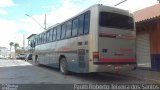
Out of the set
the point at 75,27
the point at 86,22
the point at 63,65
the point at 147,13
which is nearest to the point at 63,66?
the point at 63,65

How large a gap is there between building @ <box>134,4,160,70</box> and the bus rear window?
292cm

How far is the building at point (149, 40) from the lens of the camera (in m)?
18.5

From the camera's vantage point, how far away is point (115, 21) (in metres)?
14.1

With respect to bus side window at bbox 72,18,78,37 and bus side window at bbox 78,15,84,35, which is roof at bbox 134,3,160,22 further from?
bus side window at bbox 78,15,84,35

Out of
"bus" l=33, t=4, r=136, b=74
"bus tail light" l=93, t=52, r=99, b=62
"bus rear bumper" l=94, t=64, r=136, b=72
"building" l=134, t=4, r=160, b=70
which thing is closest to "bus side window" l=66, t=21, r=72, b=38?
"bus" l=33, t=4, r=136, b=74

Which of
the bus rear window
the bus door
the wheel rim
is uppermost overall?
the bus rear window

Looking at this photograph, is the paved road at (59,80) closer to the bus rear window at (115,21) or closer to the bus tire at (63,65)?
the bus tire at (63,65)

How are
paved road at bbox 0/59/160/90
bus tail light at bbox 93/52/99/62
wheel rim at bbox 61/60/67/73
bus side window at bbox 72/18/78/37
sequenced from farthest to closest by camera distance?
1. wheel rim at bbox 61/60/67/73
2. bus side window at bbox 72/18/78/37
3. bus tail light at bbox 93/52/99/62
4. paved road at bbox 0/59/160/90

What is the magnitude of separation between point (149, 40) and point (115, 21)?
6116mm

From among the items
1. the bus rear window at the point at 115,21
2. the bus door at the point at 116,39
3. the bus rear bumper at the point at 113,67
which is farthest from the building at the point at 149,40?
the bus rear bumper at the point at 113,67

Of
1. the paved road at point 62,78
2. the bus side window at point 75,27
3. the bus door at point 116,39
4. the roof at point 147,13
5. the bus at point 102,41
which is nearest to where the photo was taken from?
the bus at point 102,41

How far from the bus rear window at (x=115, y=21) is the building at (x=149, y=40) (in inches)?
115

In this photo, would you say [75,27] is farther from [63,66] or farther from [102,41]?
[63,66]

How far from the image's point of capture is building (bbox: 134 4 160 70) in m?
18.5
